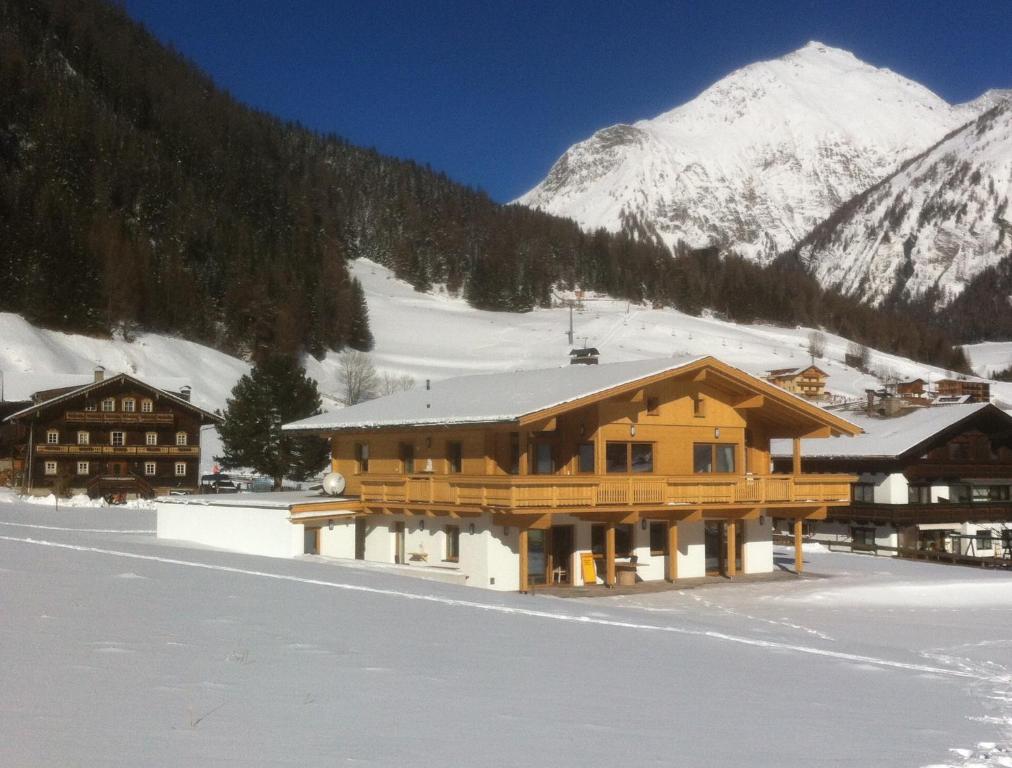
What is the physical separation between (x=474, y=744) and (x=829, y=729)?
3626 millimetres

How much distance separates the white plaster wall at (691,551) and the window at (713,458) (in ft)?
5.23

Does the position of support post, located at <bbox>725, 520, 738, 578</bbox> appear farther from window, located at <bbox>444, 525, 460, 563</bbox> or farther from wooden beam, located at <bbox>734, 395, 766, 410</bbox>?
window, located at <bbox>444, 525, 460, 563</bbox>

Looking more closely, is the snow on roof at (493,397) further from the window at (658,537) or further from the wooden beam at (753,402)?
the window at (658,537)

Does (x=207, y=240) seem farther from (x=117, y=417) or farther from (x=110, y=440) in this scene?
(x=110, y=440)

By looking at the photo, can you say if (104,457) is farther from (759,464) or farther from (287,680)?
(287,680)

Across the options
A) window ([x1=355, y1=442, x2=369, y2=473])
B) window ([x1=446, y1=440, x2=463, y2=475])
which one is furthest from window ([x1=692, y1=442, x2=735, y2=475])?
window ([x1=355, y1=442, x2=369, y2=473])

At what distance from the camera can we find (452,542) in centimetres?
2861

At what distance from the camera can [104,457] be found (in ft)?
197

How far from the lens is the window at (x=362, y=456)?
32.4 meters

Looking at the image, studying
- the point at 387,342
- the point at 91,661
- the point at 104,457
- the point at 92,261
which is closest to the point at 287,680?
the point at 91,661

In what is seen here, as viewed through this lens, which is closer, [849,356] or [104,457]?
[104,457]

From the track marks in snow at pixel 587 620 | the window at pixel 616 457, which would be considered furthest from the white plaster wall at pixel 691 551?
the track marks in snow at pixel 587 620

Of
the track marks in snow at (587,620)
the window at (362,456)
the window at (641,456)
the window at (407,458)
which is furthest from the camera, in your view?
the window at (362,456)

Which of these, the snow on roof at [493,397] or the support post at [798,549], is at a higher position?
the snow on roof at [493,397]
